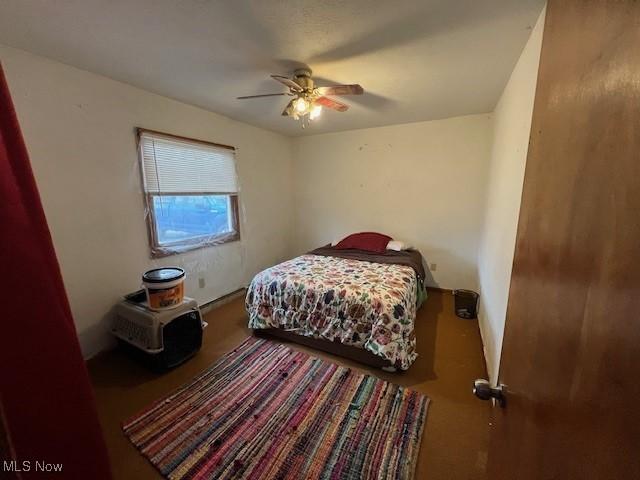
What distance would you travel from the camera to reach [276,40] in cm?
156

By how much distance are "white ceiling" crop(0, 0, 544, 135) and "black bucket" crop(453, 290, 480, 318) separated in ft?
6.85

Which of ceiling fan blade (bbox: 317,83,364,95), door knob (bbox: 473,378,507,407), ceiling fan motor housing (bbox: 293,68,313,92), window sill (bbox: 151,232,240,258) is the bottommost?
door knob (bbox: 473,378,507,407)

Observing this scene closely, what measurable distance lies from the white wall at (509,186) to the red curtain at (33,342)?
1.99 m

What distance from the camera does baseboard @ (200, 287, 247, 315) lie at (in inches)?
122

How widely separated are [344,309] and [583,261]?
1.84 meters

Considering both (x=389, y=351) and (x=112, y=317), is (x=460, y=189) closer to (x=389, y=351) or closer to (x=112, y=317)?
(x=389, y=351)

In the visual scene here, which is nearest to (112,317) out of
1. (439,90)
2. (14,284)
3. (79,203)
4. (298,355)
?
(79,203)

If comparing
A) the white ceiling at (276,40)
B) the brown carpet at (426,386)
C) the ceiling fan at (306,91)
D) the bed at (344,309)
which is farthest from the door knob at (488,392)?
the ceiling fan at (306,91)

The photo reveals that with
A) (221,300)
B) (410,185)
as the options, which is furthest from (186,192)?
(410,185)

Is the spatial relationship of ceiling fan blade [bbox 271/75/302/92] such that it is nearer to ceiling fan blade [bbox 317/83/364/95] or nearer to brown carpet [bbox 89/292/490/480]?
ceiling fan blade [bbox 317/83/364/95]

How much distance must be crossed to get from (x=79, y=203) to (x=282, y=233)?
2.64 m

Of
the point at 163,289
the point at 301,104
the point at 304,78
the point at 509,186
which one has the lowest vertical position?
the point at 163,289

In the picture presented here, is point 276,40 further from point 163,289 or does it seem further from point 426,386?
point 426,386

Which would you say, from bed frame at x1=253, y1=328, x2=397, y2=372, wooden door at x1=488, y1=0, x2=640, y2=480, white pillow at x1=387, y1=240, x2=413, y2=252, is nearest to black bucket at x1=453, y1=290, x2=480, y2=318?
white pillow at x1=387, y1=240, x2=413, y2=252
